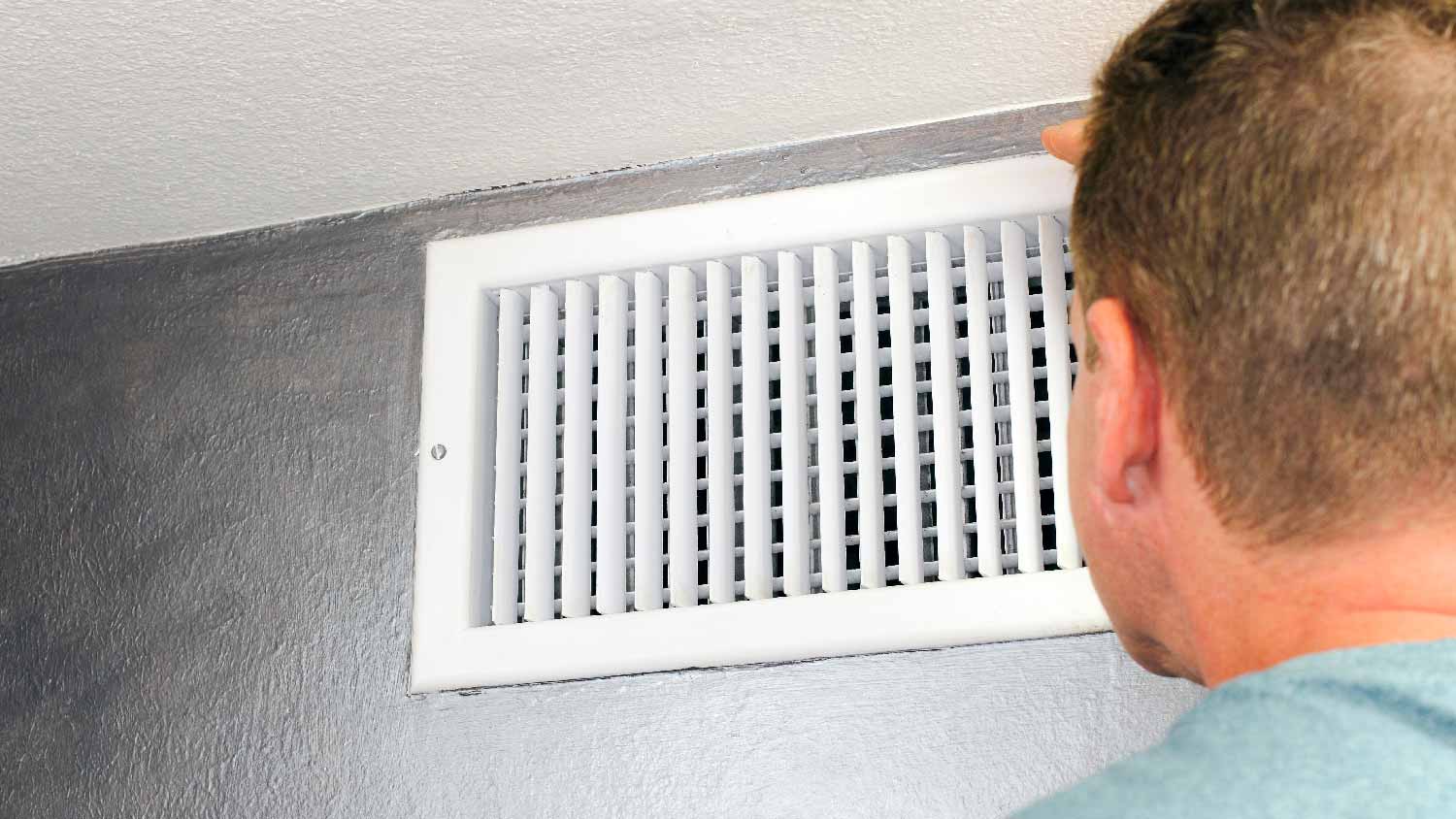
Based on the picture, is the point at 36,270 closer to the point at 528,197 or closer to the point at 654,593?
the point at 528,197

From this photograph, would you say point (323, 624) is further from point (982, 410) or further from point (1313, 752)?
point (1313, 752)

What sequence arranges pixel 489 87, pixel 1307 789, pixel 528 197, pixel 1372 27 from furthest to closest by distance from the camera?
1. pixel 528 197
2. pixel 489 87
3. pixel 1372 27
4. pixel 1307 789

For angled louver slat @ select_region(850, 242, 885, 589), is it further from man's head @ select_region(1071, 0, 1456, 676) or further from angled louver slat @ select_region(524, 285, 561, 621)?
man's head @ select_region(1071, 0, 1456, 676)

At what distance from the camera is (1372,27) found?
0.61 meters

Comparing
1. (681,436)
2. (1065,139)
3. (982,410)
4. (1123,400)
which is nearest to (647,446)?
(681,436)

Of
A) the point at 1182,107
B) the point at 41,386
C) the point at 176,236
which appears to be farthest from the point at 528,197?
the point at 1182,107

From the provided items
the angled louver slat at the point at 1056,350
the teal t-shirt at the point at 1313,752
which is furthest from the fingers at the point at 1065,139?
the teal t-shirt at the point at 1313,752

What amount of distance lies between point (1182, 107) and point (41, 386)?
1.13 meters

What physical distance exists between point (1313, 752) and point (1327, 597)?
0.11 meters

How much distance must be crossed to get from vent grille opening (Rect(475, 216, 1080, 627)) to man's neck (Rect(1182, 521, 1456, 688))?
0.48 m

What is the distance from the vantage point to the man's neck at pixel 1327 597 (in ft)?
1.89

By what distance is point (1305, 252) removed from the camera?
0.59 meters

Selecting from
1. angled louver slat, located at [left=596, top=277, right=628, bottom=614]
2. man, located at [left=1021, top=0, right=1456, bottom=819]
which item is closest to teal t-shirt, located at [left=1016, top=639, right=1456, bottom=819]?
man, located at [left=1021, top=0, right=1456, bottom=819]

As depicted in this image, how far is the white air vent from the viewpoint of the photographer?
1157 mm
